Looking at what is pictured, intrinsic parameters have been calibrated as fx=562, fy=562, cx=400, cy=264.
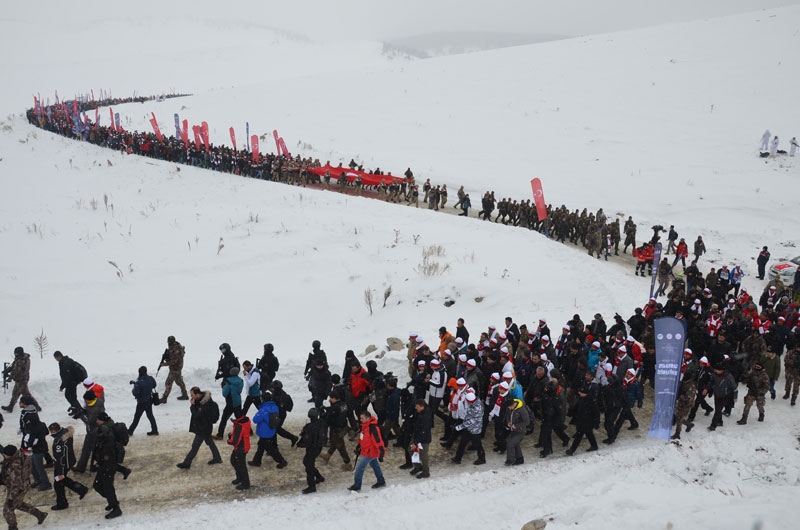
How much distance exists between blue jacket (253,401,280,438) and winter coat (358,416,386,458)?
1525 mm

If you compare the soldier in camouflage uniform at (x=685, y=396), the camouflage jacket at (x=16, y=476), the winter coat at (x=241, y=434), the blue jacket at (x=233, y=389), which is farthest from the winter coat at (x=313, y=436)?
the soldier in camouflage uniform at (x=685, y=396)

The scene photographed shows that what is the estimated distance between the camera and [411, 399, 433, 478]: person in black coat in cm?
883

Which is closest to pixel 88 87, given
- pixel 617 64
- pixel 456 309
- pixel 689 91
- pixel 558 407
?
pixel 617 64

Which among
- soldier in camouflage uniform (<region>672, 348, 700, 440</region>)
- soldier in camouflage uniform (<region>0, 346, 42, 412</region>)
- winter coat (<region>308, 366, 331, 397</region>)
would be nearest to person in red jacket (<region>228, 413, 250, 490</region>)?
winter coat (<region>308, 366, 331, 397</region>)

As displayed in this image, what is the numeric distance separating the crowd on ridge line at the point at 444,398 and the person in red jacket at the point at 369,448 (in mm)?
19

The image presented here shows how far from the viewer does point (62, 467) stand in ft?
26.8

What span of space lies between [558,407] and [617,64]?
152ft

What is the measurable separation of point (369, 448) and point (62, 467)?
14.6 ft

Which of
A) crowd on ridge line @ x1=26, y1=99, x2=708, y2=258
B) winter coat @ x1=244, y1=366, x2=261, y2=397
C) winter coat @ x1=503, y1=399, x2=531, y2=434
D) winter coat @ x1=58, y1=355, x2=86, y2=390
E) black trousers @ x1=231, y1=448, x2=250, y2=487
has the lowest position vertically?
black trousers @ x1=231, y1=448, x2=250, y2=487

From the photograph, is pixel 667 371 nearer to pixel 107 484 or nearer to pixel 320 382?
pixel 320 382

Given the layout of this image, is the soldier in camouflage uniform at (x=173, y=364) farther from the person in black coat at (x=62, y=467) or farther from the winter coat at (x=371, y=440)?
the winter coat at (x=371, y=440)

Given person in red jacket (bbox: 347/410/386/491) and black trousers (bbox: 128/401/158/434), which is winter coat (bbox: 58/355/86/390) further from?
person in red jacket (bbox: 347/410/386/491)

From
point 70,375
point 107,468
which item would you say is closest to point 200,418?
point 107,468

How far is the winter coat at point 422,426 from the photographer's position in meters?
8.83
